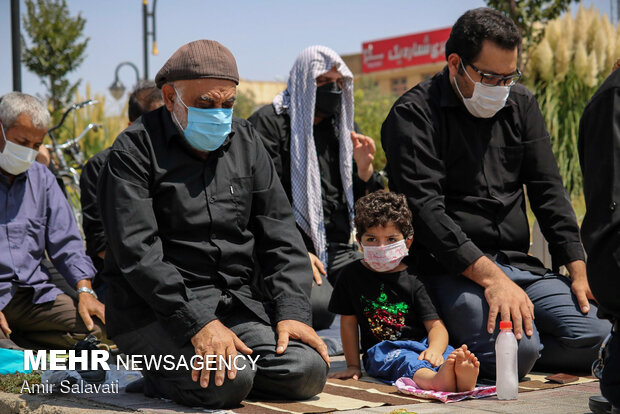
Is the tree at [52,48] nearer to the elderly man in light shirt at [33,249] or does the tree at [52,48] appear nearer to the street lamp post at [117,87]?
the street lamp post at [117,87]

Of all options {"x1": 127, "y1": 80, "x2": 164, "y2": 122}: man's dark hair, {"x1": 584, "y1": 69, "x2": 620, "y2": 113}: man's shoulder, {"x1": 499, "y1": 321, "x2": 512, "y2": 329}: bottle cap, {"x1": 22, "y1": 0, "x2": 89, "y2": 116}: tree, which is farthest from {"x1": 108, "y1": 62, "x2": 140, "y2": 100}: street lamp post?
{"x1": 584, "y1": 69, "x2": 620, "y2": 113}: man's shoulder

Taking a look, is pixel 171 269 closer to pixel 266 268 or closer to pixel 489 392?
pixel 266 268

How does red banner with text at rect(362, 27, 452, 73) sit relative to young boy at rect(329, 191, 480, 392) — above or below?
above

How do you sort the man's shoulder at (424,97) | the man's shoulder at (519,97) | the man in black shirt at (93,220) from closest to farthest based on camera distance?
the man's shoulder at (424,97), the man's shoulder at (519,97), the man in black shirt at (93,220)

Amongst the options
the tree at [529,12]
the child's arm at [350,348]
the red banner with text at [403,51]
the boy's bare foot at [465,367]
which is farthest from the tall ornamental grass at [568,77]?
the red banner with text at [403,51]

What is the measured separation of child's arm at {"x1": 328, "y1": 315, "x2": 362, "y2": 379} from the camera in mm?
4621

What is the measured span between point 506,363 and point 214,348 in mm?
1452

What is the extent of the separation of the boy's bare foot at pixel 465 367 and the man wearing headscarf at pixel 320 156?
91.0 inches

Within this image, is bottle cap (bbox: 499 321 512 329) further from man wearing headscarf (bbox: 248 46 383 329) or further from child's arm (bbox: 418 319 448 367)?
man wearing headscarf (bbox: 248 46 383 329)

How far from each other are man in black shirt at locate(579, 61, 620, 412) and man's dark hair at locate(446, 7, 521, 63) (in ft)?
6.17

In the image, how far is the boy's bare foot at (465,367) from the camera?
13.0 ft

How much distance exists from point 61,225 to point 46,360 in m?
1.07

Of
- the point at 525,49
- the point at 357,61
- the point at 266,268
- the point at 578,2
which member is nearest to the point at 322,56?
the point at 266,268

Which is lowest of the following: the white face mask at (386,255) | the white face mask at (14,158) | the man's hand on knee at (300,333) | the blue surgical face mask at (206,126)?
the man's hand on knee at (300,333)
